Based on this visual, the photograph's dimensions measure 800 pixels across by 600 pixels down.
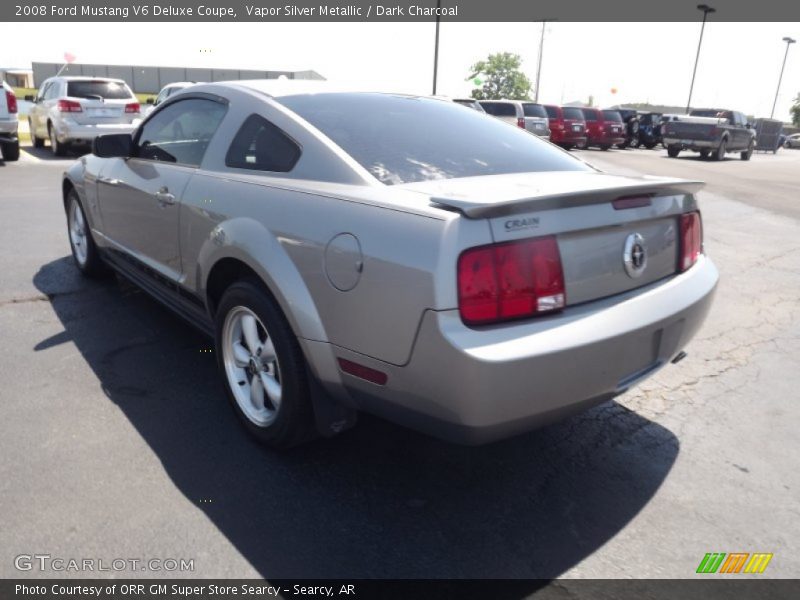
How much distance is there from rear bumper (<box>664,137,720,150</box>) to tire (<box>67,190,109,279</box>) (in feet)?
80.3

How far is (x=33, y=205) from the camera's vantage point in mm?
8812

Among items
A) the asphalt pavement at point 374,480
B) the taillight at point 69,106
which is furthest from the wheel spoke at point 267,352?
the taillight at point 69,106

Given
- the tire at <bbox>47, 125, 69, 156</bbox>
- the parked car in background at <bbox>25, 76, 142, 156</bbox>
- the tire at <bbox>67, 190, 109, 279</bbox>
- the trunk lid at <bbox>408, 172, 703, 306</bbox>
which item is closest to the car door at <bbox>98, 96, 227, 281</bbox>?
the tire at <bbox>67, 190, 109, 279</bbox>

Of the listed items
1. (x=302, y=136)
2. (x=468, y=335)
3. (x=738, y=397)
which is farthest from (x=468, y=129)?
(x=738, y=397)

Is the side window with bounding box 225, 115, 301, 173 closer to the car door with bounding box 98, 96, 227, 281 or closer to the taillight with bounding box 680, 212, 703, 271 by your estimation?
the car door with bounding box 98, 96, 227, 281

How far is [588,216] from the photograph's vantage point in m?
2.38

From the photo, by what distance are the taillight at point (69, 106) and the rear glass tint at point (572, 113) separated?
1920 cm

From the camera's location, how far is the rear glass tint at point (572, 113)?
2731cm

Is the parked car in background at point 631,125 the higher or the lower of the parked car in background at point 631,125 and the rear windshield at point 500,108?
the lower

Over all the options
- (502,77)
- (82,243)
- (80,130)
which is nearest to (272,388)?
(82,243)

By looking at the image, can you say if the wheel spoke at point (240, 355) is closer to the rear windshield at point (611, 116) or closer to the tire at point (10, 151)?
the tire at point (10, 151)

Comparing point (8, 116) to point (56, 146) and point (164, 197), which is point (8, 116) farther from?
point (164, 197)

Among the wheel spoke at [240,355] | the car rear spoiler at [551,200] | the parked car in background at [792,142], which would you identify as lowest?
the parked car in background at [792,142]

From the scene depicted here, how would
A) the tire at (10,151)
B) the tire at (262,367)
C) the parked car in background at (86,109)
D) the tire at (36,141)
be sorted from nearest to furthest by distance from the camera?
the tire at (262,367), the tire at (10,151), the parked car in background at (86,109), the tire at (36,141)
